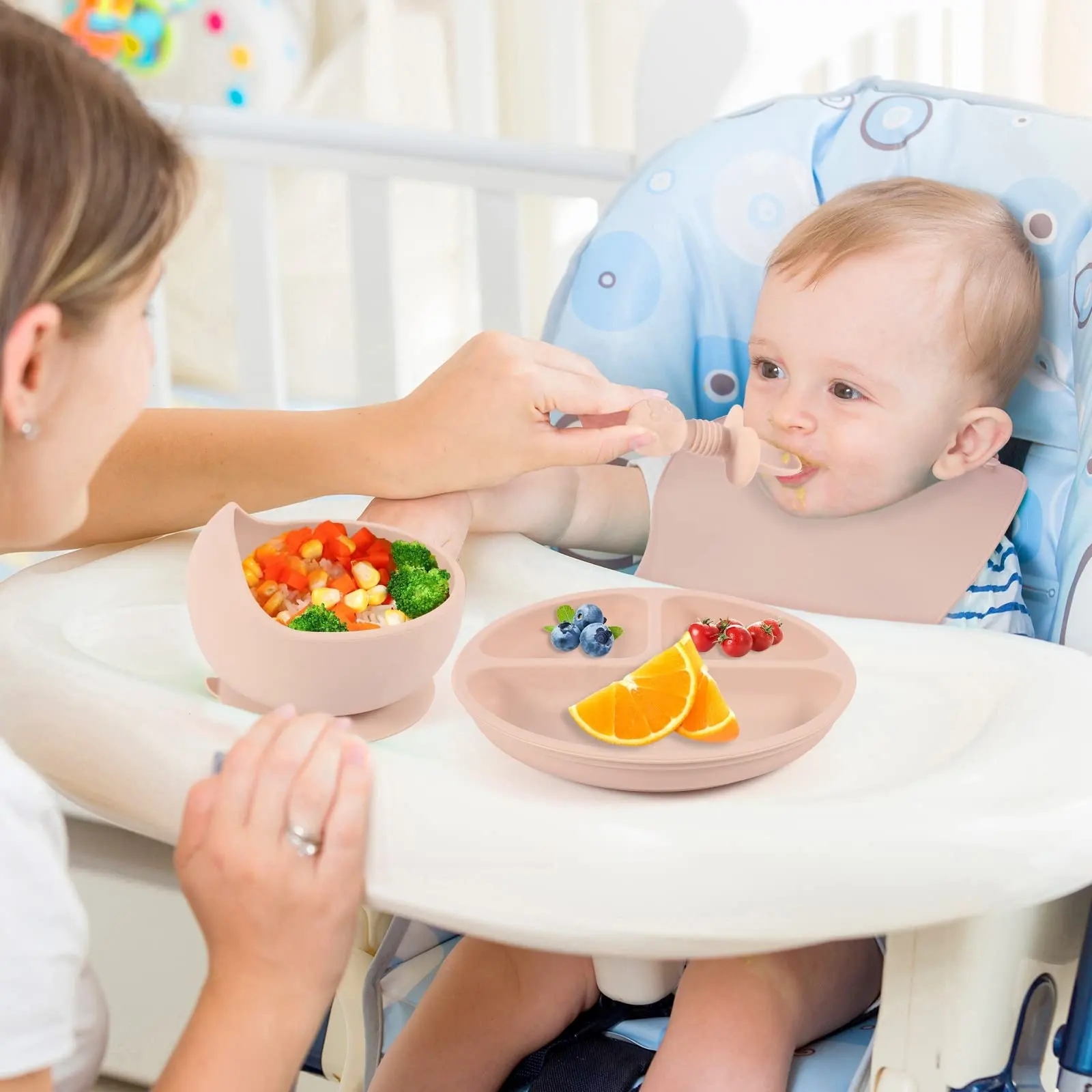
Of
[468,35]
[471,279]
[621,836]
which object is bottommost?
[471,279]

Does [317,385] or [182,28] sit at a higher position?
[182,28]

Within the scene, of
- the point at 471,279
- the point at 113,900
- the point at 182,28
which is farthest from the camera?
the point at 471,279

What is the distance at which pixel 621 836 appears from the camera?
0.55 m

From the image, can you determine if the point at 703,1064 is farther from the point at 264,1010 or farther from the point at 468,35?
the point at 468,35

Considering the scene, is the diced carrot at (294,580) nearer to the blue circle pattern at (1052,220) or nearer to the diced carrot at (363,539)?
the diced carrot at (363,539)

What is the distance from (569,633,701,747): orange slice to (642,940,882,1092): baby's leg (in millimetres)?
192

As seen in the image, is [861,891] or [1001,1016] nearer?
[861,891]

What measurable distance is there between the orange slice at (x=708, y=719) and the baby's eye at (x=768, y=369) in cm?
26

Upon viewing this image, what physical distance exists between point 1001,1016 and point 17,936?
1.50 ft

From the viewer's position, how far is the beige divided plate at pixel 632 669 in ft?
1.96

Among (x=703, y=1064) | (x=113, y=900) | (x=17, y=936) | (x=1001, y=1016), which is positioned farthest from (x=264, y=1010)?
(x=113, y=900)

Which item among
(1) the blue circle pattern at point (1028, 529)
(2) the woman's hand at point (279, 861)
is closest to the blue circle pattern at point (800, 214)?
(1) the blue circle pattern at point (1028, 529)

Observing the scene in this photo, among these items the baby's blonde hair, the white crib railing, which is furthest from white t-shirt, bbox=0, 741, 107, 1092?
the white crib railing

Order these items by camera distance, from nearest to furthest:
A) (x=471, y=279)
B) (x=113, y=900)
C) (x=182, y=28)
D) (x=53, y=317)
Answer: (x=53, y=317) → (x=113, y=900) → (x=182, y=28) → (x=471, y=279)
